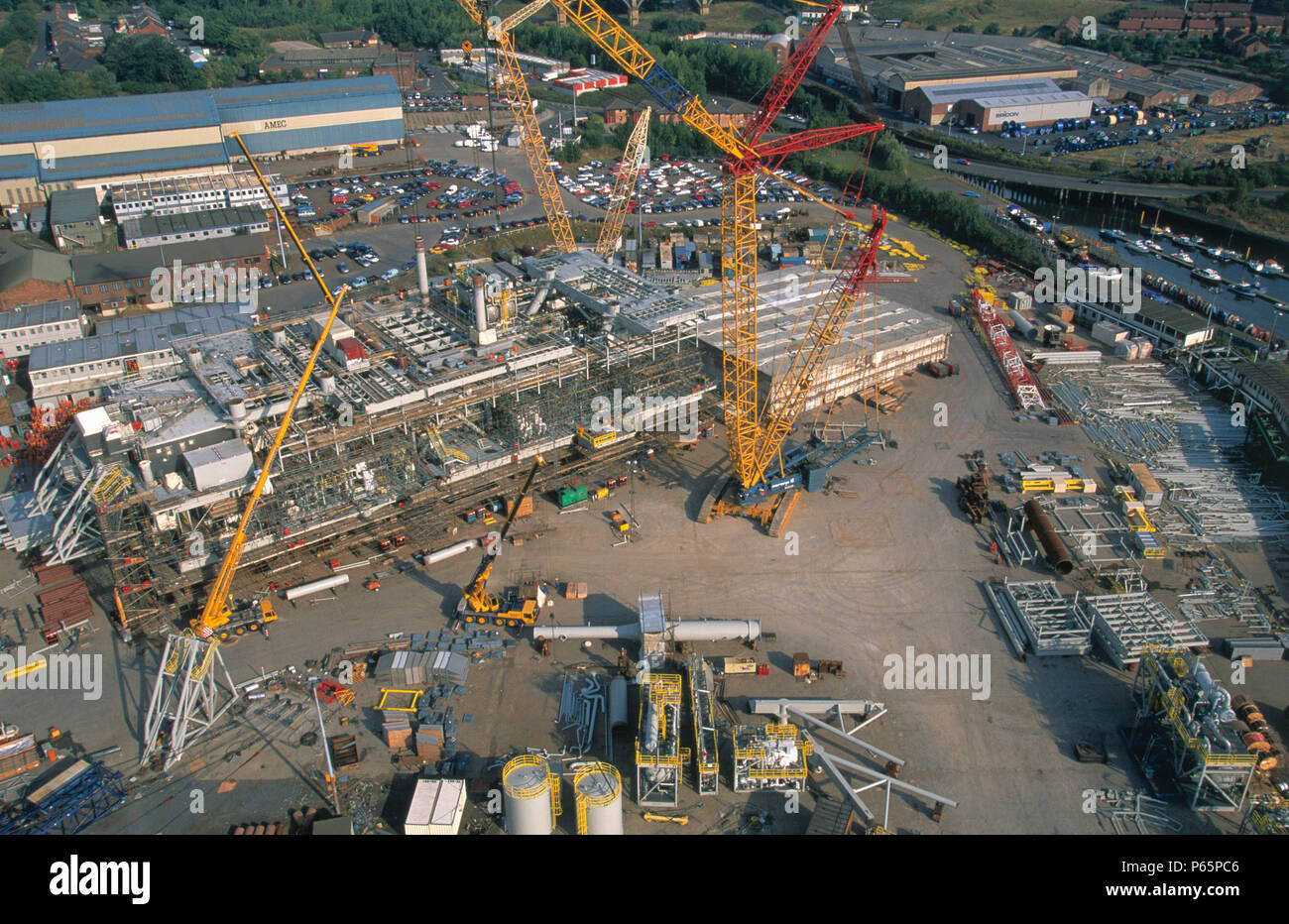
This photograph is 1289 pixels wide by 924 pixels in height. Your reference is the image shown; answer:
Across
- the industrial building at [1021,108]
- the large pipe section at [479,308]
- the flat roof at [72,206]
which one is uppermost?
the industrial building at [1021,108]

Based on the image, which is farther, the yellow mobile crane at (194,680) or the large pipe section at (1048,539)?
the large pipe section at (1048,539)

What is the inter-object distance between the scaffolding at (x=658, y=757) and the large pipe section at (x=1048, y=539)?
15.5 metres

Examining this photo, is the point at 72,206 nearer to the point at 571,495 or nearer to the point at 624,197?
the point at 624,197

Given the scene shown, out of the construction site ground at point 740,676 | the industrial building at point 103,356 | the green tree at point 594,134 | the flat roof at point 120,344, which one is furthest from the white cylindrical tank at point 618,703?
the green tree at point 594,134

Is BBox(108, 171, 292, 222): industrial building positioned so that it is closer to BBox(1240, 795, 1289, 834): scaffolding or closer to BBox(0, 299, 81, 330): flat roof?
BBox(0, 299, 81, 330): flat roof

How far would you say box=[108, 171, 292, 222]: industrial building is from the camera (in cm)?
6144

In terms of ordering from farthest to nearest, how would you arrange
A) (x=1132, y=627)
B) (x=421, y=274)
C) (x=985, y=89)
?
(x=985, y=89) → (x=421, y=274) → (x=1132, y=627)

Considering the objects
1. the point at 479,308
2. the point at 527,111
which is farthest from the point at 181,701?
the point at 527,111

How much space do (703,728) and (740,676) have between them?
11.1 ft

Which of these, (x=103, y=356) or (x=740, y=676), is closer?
(x=740, y=676)

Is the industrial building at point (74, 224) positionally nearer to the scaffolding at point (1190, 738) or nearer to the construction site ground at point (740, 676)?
the construction site ground at point (740, 676)

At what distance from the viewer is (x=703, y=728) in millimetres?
25047

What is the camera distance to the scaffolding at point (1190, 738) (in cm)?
2359

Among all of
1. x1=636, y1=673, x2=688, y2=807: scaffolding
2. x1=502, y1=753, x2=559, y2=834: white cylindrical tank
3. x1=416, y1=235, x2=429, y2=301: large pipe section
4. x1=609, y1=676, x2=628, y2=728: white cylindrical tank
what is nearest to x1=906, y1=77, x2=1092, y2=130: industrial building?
x1=416, y1=235, x2=429, y2=301: large pipe section
